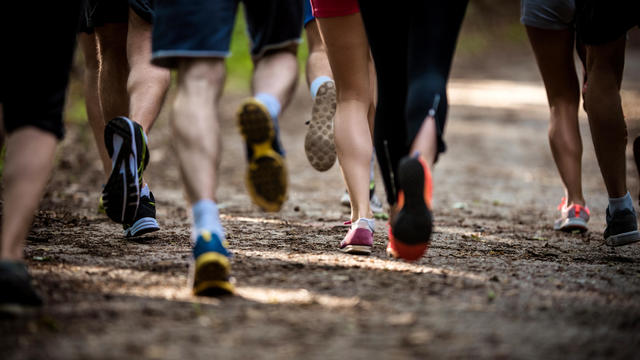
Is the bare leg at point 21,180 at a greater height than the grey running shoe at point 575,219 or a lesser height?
greater

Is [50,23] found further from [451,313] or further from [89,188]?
[89,188]

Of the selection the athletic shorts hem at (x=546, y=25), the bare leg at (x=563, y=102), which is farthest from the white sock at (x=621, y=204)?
the athletic shorts hem at (x=546, y=25)

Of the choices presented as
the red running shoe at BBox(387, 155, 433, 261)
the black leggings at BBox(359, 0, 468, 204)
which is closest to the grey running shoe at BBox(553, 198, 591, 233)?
the black leggings at BBox(359, 0, 468, 204)

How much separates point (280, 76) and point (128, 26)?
1336mm

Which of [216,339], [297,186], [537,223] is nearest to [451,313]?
[216,339]

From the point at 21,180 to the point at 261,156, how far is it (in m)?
0.86

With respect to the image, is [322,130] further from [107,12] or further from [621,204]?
[621,204]

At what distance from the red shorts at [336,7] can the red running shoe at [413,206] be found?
894 mm

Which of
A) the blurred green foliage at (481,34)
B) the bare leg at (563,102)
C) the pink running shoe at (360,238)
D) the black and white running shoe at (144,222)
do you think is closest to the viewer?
the pink running shoe at (360,238)

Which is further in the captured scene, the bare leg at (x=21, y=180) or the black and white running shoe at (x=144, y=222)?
the black and white running shoe at (x=144, y=222)

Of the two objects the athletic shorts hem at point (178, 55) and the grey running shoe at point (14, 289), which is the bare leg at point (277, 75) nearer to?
the athletic shorts hem at point (178, 55)

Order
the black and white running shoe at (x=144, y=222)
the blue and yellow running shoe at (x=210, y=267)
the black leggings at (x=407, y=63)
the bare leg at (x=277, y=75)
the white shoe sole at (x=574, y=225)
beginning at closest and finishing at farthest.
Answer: the blue and yellow running shoe at (x=210, y=267)
the black leggings at (x=407, y=63)
the bare leg at (x=277, y=75)
the black and white running shoe at (x=144, y=222)
the white shoe sole at (x=574, y=225)

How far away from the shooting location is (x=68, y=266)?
9.96ft

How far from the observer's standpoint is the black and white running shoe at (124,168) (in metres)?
3.19
